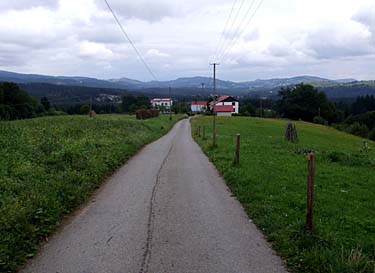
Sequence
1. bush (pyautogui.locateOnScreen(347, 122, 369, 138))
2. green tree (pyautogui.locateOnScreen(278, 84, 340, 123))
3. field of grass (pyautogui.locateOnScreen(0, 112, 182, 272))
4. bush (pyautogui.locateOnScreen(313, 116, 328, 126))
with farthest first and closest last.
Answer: green tree (pyautogui.locateOnScreen(278, 84, 340, 123)), bush (pyautogui.locateOnScreen(313, 116, 328, 126)), bush (pyautogui.locateOnScreen(347, 122, 369, 138)), field of grass (pyautogui.locateOnScreen(0, 112, 182, 272))

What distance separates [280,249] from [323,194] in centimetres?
497

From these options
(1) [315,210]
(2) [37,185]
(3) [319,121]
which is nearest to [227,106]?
(3) [319,121]

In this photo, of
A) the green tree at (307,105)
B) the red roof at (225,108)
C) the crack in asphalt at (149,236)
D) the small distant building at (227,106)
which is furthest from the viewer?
the red roof at (225,108)

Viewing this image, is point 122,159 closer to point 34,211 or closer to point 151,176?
point 151,176

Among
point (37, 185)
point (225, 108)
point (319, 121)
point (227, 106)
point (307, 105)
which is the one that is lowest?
point (319, 121)

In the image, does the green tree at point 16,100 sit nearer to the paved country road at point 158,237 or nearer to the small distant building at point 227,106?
Answer: the paved country road at point 158,237

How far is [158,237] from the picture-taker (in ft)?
23.9

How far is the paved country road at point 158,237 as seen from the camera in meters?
6.00

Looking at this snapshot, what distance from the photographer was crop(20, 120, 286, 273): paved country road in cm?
600

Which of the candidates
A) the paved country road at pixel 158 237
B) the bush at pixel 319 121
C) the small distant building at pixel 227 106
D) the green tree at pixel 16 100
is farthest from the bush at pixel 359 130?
the paved country road at pixel 158 237

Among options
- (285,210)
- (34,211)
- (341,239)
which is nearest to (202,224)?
(285,210)

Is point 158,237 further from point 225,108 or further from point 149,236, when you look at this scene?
point 225,108

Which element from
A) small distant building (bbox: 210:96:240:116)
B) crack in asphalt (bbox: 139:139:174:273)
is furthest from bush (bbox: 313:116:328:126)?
crack in asphalt (bbox: 139:139:174:273)

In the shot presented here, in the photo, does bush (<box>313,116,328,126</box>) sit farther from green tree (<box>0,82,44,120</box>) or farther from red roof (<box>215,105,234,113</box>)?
green tree (<box>0,82,44,120</box>)
